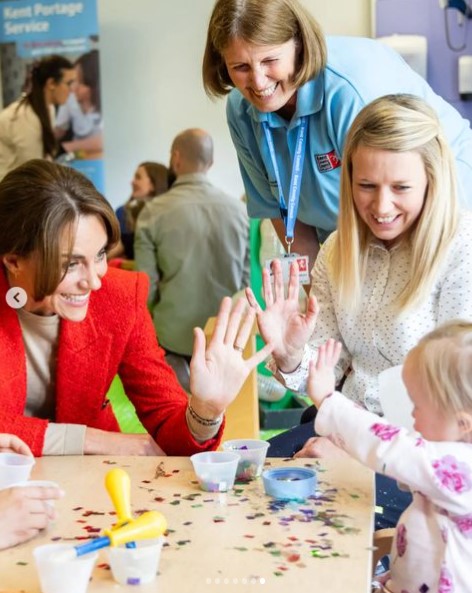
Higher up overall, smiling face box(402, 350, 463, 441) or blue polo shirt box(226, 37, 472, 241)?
blue polo shirt box(226, 37, 472, 241)

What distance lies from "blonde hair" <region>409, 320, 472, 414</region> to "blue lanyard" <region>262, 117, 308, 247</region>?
1217 mm

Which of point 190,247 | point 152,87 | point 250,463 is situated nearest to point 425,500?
point 250,463

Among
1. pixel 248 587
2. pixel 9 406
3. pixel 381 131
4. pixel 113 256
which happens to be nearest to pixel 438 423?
pixel 248 587

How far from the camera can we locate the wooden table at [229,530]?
51.1 inches

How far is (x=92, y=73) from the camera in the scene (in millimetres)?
6309

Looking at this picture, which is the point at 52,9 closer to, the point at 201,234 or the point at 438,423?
the point at 201,234

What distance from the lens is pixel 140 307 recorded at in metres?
2.27

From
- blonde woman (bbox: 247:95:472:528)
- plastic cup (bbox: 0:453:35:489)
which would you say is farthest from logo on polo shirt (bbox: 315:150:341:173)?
plastic cup (bbox: 0:453:35:489)

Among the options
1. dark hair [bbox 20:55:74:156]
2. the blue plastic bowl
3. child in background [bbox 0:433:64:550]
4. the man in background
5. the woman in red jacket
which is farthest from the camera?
dark hair [bbox 20:55:74:156]

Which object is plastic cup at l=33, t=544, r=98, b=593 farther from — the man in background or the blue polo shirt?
the man in background

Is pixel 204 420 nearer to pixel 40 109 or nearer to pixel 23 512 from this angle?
pixel 23 512

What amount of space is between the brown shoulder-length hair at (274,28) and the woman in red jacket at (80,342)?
2.01 ft

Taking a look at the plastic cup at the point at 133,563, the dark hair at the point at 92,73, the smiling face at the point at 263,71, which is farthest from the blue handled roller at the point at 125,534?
the dark hair at the point at 92,73

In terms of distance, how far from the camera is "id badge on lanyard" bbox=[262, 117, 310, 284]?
259 cm
